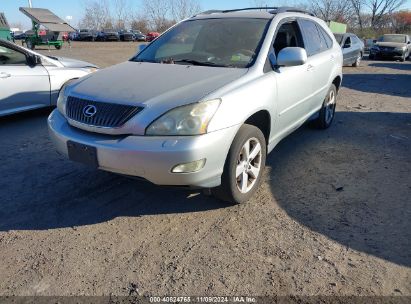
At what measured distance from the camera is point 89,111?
3111 millimetres

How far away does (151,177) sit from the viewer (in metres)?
2.89

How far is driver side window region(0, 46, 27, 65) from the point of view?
19.7ft

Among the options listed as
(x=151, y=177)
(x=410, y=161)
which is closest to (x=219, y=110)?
(x=151, y=177)

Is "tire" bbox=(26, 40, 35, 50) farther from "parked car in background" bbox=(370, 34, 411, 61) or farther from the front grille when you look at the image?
the front grille

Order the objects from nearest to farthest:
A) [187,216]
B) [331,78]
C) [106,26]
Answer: [187,216] → [331,78] → [106,26]

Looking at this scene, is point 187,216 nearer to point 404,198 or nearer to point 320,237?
point 320,237

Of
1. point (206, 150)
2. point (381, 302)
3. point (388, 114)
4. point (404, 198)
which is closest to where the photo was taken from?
point (381, 302)

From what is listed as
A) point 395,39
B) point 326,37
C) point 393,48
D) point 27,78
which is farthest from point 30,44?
point 326,37

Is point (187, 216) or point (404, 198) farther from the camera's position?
point (404, 198)

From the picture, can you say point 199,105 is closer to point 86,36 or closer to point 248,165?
point 248,165

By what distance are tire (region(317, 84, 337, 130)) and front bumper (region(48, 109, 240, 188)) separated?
121 inches

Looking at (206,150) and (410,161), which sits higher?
(206,150)

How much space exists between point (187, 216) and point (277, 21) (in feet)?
7.79

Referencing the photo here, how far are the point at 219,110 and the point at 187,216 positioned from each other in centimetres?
102
